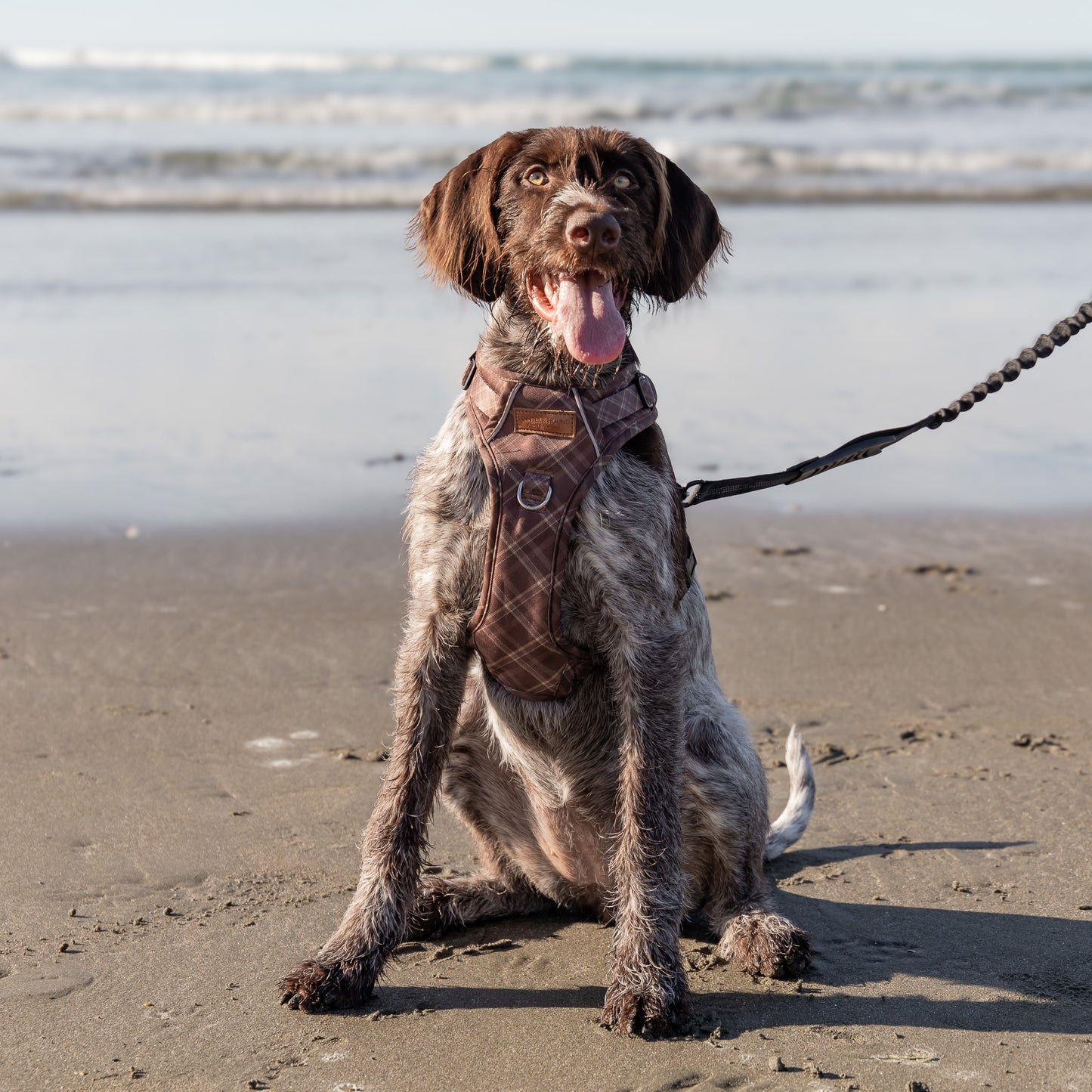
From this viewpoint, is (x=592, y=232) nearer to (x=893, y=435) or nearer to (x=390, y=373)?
(x=893, y=435)

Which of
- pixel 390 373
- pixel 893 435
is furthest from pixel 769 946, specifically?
pixel 390 373

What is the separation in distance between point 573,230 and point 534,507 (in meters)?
0.62

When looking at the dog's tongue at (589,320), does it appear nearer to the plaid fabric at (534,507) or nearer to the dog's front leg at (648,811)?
the plaid fabric at (534,507)

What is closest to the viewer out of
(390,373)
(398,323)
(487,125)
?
(390,373)

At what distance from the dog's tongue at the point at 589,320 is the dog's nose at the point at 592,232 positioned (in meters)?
0.11

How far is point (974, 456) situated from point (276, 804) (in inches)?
217

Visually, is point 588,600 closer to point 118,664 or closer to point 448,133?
point 118,664

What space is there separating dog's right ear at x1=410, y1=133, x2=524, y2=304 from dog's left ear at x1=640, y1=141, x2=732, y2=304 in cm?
36

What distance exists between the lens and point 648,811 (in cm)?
328

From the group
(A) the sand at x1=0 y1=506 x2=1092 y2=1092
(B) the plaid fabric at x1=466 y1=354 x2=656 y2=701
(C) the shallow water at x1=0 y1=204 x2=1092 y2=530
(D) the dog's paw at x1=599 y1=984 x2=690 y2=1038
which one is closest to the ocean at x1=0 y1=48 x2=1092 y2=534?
(C) the shallow water at x1=0 y1=204 x2=1092 y2=530

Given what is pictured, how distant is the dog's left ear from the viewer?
3324 millimetres

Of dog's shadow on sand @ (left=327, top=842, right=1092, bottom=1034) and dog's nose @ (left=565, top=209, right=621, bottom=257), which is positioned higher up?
dog's nose @ (left=565, top=209, right=621, bottom=257)

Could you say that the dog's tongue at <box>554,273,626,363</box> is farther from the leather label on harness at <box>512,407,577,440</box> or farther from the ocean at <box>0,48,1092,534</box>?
the ocean at <box>0,48,1092,534</box>

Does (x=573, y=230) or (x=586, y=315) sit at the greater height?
(x=573, y=230)
